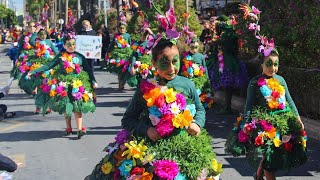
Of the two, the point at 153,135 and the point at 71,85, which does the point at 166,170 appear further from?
the point at 71,85

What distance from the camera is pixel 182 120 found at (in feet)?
14.9

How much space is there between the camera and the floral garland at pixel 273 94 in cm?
628

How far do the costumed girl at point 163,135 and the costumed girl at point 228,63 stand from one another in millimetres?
7191

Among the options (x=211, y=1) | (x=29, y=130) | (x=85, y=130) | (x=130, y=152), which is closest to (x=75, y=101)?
(x=85, y=130)

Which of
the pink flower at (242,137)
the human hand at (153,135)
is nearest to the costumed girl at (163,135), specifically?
the human hand at (153,135)

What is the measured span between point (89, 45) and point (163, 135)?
1190 centimetres

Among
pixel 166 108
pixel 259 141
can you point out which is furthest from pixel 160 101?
pixel 259 141

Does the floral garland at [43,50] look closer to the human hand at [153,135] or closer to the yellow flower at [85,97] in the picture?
the yellow flower at [85,97]

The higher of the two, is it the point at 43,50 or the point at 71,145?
the point at 43,50

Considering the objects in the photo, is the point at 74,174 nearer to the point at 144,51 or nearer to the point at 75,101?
the point at 75,101

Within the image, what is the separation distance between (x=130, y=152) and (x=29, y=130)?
6861 mm

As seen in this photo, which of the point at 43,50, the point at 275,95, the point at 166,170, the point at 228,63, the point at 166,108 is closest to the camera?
the point at 166,170

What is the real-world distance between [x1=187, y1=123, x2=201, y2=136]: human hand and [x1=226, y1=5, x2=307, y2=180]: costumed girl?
1.77 metres

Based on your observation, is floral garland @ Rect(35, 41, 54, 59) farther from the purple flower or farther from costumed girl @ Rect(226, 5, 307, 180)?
the purple flower
